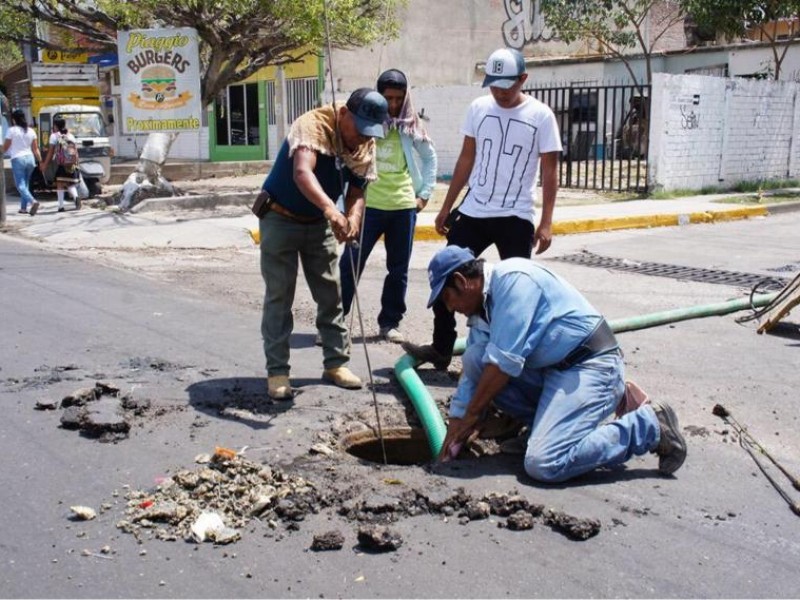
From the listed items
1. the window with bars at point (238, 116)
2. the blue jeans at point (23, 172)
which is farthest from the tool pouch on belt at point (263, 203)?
the window with bars at point (238, 116)

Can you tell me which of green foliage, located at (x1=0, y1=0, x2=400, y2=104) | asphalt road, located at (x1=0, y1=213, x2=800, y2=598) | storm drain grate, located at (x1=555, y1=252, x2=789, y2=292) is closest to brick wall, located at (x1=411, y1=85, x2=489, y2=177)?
green foliage, located at (x1=0, y1=0, x2=400, y2=104)

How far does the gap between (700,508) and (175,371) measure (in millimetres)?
3434

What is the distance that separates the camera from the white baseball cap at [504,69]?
544cm

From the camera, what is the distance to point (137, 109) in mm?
16969

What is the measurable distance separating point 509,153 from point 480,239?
55cm

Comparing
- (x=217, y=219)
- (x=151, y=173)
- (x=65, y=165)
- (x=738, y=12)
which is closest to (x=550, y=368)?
(x=217, y=219)

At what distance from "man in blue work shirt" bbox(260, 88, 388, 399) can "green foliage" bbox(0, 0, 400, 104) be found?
10.5 metres

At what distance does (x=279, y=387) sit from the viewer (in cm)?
546

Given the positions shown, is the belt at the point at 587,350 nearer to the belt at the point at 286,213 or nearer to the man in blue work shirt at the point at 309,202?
the man in blue work shirt at the point at 309,202

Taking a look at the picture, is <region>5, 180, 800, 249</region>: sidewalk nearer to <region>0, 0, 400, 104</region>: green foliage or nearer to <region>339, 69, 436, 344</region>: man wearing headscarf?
<region>0, 0, 400, 104</region>: green foliage

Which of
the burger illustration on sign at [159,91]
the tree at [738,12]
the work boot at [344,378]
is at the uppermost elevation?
the tree at [738,12]

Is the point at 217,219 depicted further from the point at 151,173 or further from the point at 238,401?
the point at 238,401

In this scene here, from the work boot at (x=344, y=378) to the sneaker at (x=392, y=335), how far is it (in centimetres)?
115

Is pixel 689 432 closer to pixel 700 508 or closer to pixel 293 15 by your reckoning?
pixel 700 508
